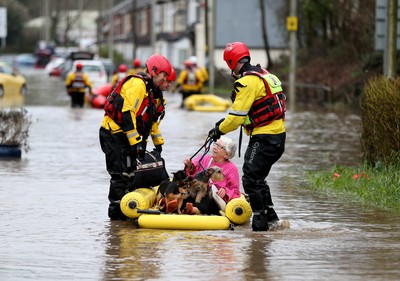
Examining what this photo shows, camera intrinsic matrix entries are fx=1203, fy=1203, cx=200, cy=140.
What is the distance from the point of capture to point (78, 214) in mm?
12820

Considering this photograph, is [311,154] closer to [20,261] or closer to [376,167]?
[376,167]

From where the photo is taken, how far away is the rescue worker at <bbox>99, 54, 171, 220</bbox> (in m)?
12.1

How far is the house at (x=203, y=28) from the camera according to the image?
65750 millimetres

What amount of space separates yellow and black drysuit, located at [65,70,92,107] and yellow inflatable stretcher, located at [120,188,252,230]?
24541 millimetres

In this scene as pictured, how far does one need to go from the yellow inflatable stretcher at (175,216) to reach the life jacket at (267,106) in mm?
870

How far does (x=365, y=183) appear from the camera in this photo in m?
15.1

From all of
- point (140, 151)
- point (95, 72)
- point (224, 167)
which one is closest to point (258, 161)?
point (224, 167)

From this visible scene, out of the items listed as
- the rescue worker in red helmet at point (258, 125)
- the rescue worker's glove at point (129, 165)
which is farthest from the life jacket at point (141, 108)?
the rescue worker in red helmet at point (258, 125)

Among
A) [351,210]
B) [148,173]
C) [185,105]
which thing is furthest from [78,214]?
[185,105]

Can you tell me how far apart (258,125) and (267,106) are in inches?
8.6

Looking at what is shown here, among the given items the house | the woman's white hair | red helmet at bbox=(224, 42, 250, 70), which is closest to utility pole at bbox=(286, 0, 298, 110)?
the house

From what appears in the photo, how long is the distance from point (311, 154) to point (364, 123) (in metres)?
4.31

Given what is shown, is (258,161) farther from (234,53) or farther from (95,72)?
(95,72)

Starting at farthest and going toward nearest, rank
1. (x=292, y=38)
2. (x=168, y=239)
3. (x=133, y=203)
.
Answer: (x=292, y=38) < (x=133, y=203) < (x=168, y=239)
